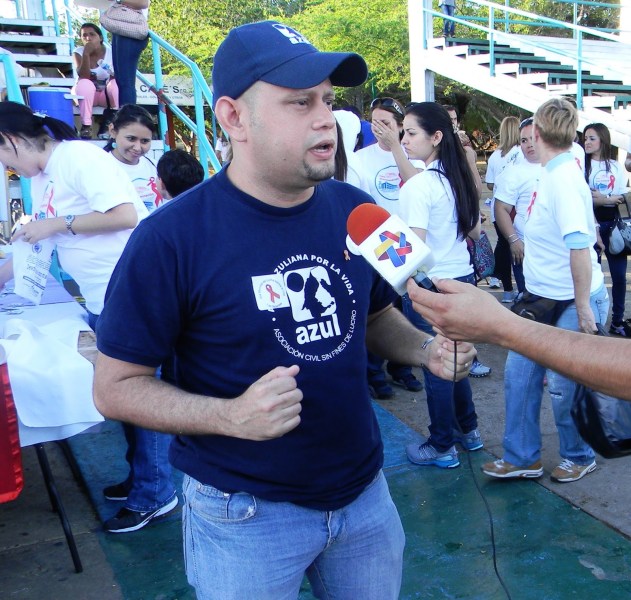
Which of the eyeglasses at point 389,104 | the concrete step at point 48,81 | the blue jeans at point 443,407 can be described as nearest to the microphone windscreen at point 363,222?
the blue jeans at point 443,407

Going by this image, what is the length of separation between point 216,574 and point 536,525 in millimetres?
2419

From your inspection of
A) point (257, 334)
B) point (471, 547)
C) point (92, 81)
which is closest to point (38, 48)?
point (92, 81)

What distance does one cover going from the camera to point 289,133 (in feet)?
6.13

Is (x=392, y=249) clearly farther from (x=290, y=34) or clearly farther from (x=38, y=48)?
(x=38, y=48)

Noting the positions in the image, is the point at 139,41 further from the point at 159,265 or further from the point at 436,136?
the point at 159,265

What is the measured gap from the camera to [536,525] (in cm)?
381

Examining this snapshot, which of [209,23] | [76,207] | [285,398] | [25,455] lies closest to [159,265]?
[285,398]

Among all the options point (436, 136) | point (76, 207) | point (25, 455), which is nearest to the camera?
point (76, 207)

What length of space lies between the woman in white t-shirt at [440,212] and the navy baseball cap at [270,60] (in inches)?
98.8

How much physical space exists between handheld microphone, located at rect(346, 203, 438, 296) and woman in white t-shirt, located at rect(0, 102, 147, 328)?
6.66 ft

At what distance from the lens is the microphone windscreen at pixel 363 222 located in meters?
1.92

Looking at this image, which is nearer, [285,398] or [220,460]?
[285,398]

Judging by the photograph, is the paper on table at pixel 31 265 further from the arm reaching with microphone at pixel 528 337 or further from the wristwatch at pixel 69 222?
the arm reaching with microphone at pixel 528 337

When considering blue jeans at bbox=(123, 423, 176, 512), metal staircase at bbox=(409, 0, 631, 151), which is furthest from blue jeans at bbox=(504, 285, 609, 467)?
metal staircase at bbox=(409, 0, 631, 151)
